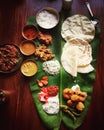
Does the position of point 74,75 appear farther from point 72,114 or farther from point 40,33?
point 40,33

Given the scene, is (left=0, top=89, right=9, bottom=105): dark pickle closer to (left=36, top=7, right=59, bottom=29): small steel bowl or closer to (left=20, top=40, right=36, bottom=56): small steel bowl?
(left=20, top=40, right=36, bottom=56): small steel bowl

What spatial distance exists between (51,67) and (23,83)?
0.23 metres

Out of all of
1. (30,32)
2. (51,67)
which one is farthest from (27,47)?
(51,67)

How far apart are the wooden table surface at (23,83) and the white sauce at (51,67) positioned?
0.16 m

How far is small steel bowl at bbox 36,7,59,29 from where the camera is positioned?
1.66m

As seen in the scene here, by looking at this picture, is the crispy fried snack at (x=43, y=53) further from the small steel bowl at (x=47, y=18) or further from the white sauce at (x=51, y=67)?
the small steel bowl at (x=47, y=18)

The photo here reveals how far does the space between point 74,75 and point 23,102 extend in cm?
40

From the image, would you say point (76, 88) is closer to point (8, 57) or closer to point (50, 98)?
point (50, 98)

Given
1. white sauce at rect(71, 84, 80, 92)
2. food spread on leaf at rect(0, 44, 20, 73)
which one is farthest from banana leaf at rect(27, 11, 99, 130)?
food spread on leaf at rect(0, 44, 20, 73)

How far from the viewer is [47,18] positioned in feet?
5.53

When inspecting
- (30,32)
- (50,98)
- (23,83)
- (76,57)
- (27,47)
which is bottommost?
(50,98)

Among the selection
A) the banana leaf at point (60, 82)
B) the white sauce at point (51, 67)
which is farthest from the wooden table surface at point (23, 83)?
the white sauce at point (51, 67)

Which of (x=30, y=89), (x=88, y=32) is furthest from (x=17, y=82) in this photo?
(x=88, y=32)

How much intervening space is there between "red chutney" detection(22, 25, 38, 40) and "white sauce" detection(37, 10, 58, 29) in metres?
Result: 0.07
